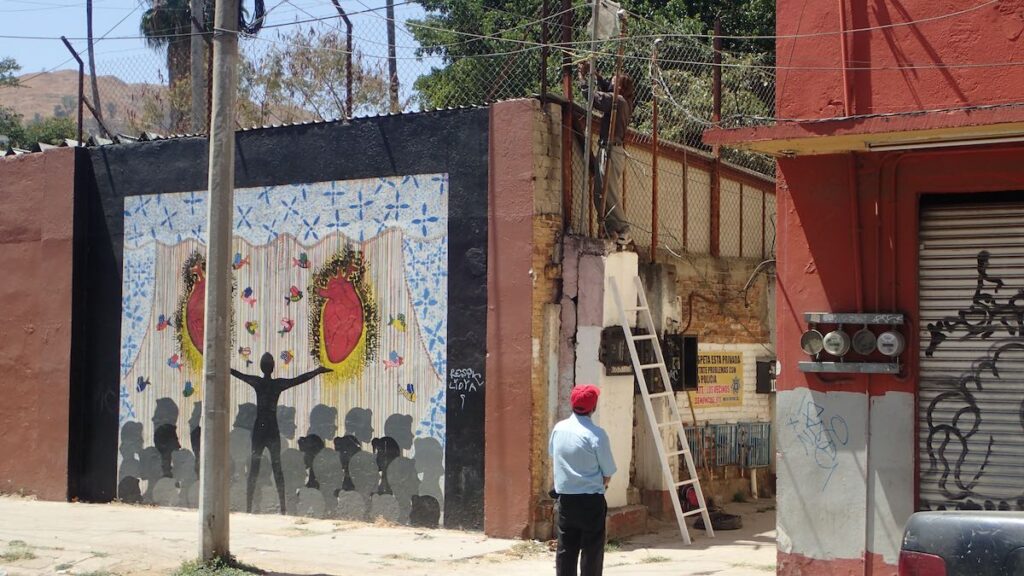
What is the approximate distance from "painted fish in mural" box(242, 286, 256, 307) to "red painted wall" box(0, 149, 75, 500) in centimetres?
276

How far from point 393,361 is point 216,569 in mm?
3665

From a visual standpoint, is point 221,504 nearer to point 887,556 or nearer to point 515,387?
point 515,387

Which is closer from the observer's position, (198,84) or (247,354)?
(247,354)

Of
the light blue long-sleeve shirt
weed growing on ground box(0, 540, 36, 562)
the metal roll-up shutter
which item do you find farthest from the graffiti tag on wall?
weed growing on ground box(0, 540, 36, 562)

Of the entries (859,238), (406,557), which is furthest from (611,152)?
(406,557)

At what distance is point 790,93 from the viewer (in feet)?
31.6

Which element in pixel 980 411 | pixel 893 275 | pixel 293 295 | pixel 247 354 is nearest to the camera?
pixel 980 411

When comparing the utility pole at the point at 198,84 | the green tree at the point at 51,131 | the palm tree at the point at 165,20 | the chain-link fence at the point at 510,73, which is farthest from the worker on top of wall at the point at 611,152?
the green tree at the point at 51,131

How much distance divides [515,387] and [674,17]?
1584 centimetres

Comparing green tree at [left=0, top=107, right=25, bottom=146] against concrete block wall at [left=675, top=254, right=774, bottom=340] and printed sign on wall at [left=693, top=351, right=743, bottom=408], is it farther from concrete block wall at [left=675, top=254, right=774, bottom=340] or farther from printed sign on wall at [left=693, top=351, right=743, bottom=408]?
printed sign on wall at [left=693, top=351, right=743, bottom=408]

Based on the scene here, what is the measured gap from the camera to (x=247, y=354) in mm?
14305

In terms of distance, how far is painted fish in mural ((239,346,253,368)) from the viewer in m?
14.3

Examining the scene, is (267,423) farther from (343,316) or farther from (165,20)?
(165,20)

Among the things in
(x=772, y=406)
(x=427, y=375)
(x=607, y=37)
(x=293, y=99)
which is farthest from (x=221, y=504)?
(x=293, y=99)
